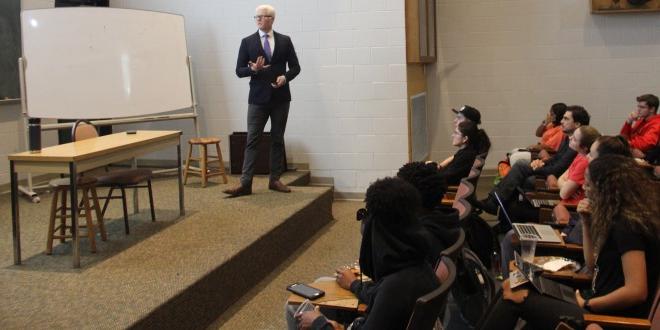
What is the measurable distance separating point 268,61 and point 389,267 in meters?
3.70

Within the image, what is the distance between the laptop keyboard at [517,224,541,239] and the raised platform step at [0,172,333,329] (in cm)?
169

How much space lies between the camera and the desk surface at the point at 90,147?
3.73 m

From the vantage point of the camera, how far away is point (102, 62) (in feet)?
19.1

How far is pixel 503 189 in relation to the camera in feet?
16.8

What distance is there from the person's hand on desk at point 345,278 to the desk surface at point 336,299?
0.02 metres

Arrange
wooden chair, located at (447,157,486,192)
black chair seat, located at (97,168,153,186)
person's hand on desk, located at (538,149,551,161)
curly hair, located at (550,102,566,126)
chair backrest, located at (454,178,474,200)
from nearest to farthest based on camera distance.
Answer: chair backrest, located at (454,178,474,200) → wooden chair, located at (447,157,486,192) → black chair seat, located at (97,168,153,186) → person's hand on desk, located at (538,149,551,161) → curly hair, located at (550,102,566,126)

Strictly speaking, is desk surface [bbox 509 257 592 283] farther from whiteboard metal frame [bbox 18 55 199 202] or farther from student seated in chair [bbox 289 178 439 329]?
whiteboard metal frame [bbox 18 55 199 202]

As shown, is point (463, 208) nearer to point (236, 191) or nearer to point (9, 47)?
point (236, 191)

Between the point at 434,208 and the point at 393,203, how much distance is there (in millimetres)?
936

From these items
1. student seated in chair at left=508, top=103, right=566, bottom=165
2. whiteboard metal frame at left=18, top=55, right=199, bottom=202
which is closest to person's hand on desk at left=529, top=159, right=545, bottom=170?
student seated in chair at left=508, top=103, right=566, bottom=165

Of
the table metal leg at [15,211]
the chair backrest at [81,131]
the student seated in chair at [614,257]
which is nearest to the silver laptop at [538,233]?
the student seated in chair at [614,257]

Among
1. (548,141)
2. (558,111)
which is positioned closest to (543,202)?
(548,141)

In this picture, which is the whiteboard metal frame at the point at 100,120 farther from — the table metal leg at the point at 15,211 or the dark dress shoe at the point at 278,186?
the table metal leg at the point at 15,211

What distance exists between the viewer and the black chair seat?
14.6 feet
